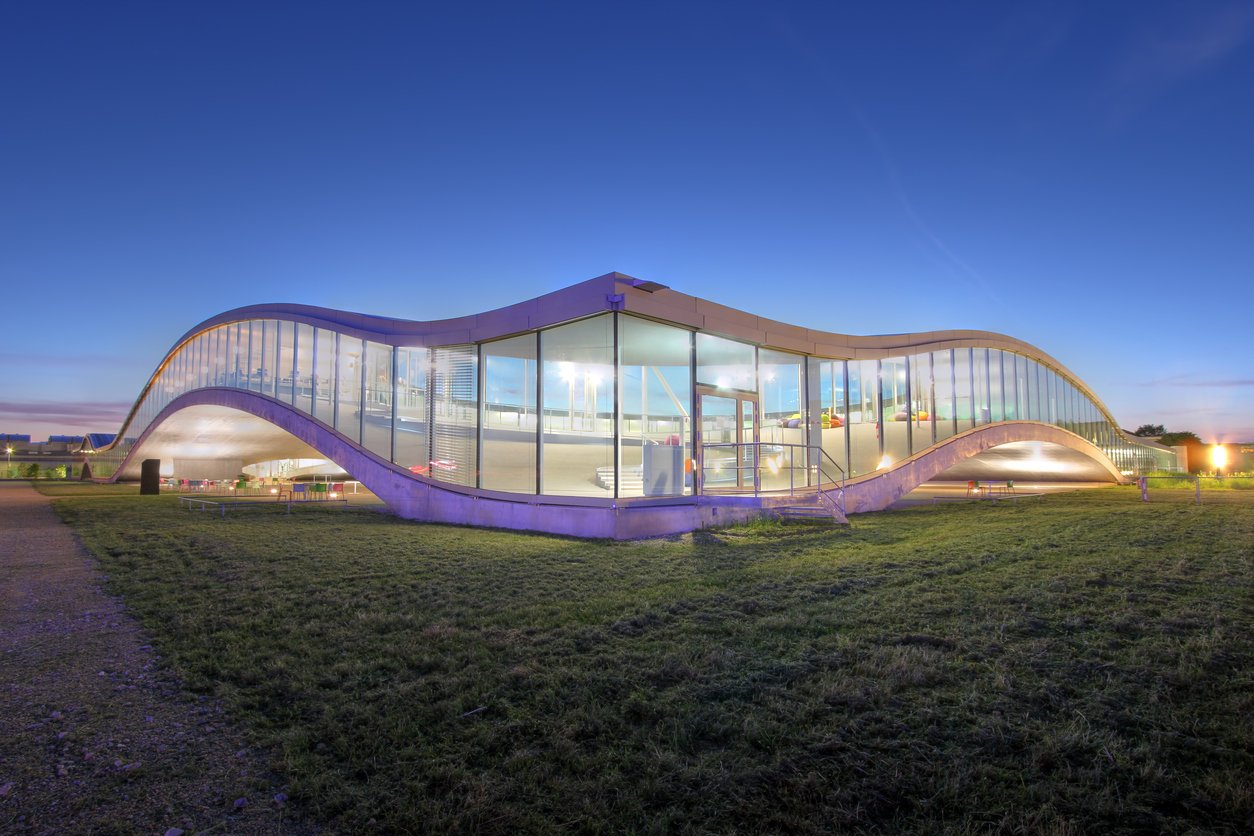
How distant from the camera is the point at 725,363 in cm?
1527

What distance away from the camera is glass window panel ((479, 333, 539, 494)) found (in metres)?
13.9

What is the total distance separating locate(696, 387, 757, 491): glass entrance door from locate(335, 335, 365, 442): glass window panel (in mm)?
11374

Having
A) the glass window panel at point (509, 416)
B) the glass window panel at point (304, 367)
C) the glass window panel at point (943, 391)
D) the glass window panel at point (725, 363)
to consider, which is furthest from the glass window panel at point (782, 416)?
the glass window panel at point (304, 367)

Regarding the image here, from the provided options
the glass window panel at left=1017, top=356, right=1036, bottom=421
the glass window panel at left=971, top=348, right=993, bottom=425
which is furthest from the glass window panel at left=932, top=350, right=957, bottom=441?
the glass window panel at left=1017, top=356, right=1036, bottom=421

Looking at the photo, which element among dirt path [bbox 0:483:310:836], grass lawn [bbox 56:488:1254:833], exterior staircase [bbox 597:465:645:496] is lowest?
dirt path [bbox 0:483:310:836]

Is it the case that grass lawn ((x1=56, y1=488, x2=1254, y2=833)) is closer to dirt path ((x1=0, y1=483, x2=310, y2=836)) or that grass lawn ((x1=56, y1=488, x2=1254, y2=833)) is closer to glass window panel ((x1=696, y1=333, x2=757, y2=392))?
dirt path ((x1=0, y1=483, x2=310, y2=836))

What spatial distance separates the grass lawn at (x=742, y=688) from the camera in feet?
9.14

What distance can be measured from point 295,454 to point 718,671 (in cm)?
4084

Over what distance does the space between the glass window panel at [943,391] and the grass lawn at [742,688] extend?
48.1 feet

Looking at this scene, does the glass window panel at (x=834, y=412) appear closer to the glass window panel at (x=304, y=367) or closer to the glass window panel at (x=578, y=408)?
the glass window panel at (x=578, y=408)

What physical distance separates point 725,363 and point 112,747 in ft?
43.6

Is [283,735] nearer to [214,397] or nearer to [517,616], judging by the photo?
[517,616]

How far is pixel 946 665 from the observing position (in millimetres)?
4324

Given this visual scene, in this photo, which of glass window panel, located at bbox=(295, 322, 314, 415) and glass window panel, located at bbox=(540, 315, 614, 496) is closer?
glass window panel, located at bbox=(540, 315, 614, 496)
